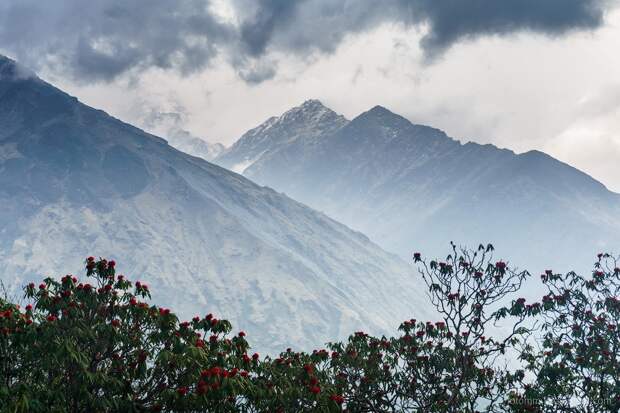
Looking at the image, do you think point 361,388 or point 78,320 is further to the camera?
point 361,388

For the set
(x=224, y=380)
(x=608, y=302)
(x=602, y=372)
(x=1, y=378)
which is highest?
(x=608, y=302)

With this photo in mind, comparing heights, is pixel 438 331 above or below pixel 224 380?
above

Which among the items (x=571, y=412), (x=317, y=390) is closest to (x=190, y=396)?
(x=317, y=390)

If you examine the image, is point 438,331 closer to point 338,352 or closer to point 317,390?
point 338,352

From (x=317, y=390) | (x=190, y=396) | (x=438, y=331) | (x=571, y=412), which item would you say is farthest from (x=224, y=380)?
(x=571, y=412)

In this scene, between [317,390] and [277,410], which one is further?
[277,410]

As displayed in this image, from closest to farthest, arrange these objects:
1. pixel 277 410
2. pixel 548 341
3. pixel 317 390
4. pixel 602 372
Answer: pixel 317 390 → pixel 277 410 → pixel 602 372 → pixel 548 341

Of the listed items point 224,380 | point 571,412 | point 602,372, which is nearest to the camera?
point 224,380

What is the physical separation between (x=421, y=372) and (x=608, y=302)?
869cm

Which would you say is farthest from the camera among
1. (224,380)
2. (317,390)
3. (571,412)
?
(571,412)

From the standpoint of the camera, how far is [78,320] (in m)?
18.3

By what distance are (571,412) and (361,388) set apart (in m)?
8.65

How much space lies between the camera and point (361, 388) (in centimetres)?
2673

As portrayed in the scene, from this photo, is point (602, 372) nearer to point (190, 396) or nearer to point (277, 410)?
point (277, 410)
